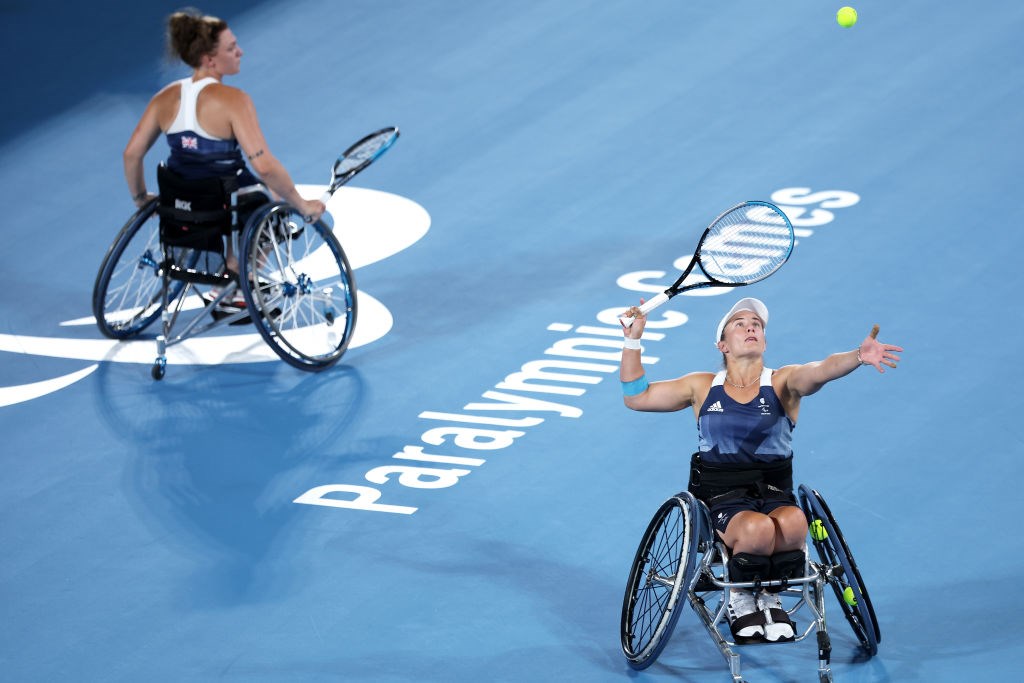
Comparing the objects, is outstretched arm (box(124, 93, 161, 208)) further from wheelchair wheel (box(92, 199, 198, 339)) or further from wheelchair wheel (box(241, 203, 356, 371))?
wheelchair wheel (box(241, 203, 356, 371))

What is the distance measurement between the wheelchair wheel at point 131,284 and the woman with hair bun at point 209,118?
1.19 feet

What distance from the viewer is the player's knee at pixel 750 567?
199 inches

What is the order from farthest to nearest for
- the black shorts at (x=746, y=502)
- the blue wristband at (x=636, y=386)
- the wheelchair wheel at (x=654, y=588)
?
the blue wristband at (x=636, y=386) < the black shorts at (x=746, y=502) < the wheelchair wheel at (x=654, y=588)

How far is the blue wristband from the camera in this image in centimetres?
544

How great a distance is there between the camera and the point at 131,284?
8750mm

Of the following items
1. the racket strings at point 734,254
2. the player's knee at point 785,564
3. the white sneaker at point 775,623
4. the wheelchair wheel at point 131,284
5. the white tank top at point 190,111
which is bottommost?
the white sneaker at point 775,623

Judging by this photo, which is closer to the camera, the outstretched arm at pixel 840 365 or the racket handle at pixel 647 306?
the outstretched arm at pixel 840 365

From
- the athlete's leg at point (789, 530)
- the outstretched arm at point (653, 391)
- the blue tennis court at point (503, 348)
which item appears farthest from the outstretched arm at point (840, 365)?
the blue tennis court at point (503, 348)

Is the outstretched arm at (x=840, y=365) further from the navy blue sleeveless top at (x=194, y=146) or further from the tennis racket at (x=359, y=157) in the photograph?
the navy blue sleeveless top at (x=194, y=146)

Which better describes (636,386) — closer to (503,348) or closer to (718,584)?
(718,584)

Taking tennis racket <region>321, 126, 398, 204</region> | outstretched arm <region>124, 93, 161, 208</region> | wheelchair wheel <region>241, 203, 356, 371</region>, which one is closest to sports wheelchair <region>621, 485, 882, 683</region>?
wheelchair wheel <region>241, 203, 356, 371</region>

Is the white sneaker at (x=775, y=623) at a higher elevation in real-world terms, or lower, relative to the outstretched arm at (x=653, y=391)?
lower


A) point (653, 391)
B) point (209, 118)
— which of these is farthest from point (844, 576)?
point (209, 118)

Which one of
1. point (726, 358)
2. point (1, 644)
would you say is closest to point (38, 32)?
point (1, 644)
